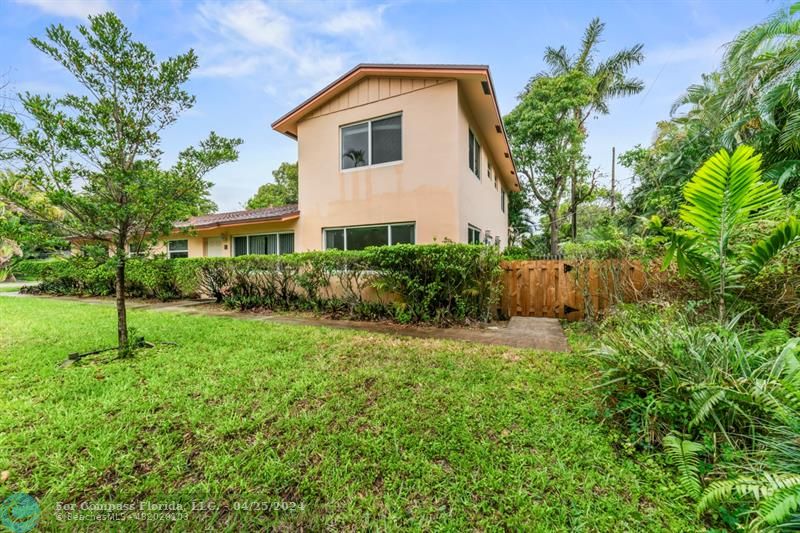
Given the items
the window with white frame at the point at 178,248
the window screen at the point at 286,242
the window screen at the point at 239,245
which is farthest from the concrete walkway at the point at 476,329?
the window with white frame at the point at 178,248

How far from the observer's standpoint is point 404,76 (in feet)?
26.8

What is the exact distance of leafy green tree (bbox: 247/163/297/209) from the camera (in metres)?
29.8

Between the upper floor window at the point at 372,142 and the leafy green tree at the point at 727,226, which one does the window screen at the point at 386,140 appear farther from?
the leafy green tree at the point at 727,226

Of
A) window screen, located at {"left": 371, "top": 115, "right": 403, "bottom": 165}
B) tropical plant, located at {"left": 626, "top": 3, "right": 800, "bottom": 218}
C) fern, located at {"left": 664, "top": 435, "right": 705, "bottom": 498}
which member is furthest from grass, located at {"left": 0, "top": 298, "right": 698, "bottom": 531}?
window screen, located at {"left": 371, "top": 115, "right": 403, "bottom": 165}

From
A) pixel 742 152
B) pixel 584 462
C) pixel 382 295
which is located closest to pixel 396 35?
pixel 382 295

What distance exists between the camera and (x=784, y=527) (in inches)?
59.4

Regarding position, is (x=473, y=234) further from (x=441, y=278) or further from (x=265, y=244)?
(x=265, y=244)

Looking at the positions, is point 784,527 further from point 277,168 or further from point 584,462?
point 277,168

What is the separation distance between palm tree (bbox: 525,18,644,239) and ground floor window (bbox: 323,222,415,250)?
15.1m

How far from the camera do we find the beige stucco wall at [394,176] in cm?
791

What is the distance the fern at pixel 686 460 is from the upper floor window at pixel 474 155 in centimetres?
835

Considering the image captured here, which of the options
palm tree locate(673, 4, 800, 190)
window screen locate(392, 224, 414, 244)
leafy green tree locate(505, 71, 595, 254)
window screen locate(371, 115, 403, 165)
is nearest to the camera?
palm tree locate(673, 4, 800, 190)

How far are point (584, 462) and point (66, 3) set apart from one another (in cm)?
1020

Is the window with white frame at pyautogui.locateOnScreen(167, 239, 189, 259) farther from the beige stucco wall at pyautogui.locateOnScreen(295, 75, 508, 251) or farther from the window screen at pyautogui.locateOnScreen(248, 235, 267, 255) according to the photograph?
the beige stucco wall at pyautogui.locateOnScreen(295, 75, 508, 251)
